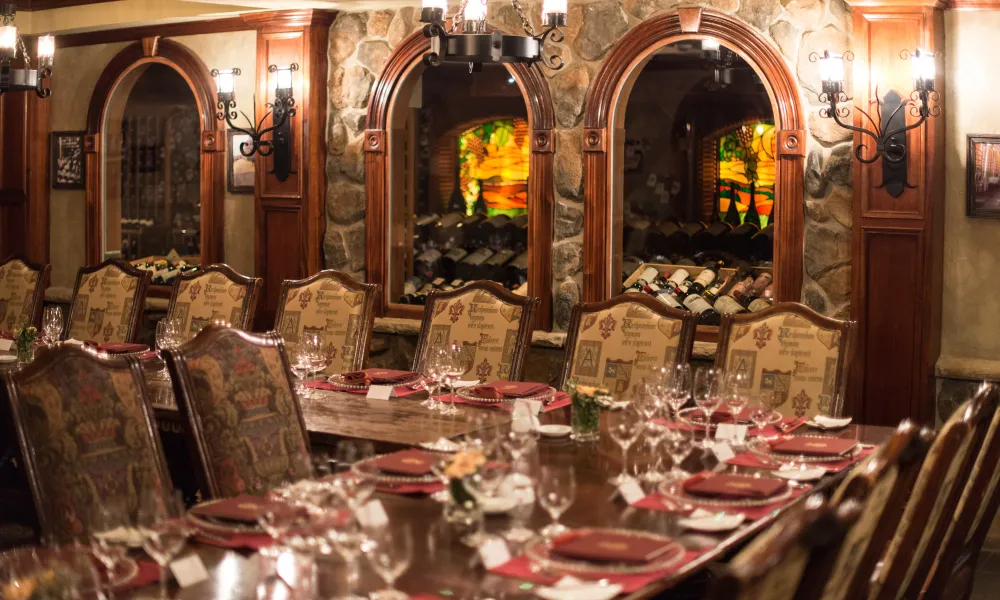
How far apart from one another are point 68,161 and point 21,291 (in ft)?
6.04

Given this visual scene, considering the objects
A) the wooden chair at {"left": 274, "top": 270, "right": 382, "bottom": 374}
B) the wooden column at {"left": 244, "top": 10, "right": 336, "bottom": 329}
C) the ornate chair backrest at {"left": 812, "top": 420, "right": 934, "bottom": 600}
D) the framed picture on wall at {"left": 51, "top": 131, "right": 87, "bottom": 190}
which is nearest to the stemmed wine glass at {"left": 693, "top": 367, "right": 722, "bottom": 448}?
the ornate chair backrest at {"left": 812, "top": 420, "right": 934, "bottom": 600}

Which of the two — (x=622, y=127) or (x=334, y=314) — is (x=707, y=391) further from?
(x=622, y=127)

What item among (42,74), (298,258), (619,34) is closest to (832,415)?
(619,34)

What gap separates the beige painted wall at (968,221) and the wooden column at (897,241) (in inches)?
2.2

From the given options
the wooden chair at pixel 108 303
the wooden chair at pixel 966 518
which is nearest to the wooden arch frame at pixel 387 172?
the wooden chair at pixel 108 303

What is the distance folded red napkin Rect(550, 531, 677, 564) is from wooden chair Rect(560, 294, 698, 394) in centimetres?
199

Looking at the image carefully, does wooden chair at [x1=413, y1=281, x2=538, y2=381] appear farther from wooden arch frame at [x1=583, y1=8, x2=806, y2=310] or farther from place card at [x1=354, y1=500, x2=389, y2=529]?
place card at [x1=354, y1=500, x2=389, y2=529]

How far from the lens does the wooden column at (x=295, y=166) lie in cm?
637

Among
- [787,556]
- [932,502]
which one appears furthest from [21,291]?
[787,556]

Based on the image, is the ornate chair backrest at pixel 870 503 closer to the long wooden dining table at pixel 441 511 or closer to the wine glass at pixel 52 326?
the long wooden dining table at pixel 441 511

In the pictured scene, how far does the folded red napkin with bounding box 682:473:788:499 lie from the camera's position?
8.57ft

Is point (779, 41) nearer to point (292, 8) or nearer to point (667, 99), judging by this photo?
point (667, 99)

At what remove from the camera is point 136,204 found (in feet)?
25.9

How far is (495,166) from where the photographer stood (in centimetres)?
703
